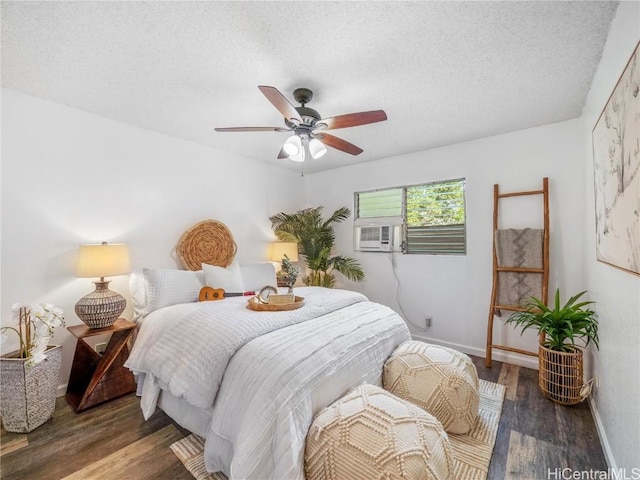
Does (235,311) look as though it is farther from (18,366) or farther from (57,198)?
(57,198)

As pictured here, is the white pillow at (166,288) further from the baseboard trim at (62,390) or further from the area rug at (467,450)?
the area rug at (467,450)

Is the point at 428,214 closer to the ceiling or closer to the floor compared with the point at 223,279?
closer to the ceiling

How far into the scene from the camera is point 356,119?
202 centimetres

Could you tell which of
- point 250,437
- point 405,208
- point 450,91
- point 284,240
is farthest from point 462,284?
point 250,437

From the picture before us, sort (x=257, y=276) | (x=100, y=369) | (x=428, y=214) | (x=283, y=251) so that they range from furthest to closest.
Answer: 1. (x=283, y=251)
2. (x=428, y=214)
3. (x=257, y=276)
4. (x=100, y=369)

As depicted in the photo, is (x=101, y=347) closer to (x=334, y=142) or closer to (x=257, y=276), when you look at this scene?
(x=257, y=276)

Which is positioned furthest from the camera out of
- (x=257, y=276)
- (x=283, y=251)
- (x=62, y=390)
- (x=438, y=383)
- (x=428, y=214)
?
(x=283, y=251)

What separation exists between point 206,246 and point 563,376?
3491mm

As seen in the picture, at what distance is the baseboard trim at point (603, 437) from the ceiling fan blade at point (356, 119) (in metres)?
2.31

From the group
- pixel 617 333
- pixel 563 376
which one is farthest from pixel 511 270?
pixel 617 333

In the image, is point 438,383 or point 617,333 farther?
point 438,383

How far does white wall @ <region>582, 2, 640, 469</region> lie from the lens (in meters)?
1.27

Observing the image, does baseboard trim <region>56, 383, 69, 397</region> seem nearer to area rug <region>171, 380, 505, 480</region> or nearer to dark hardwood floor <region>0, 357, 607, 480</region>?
dark hardwood floor <region>0, 357, 607, 480</region>

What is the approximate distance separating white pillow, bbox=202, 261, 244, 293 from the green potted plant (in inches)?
51.8
